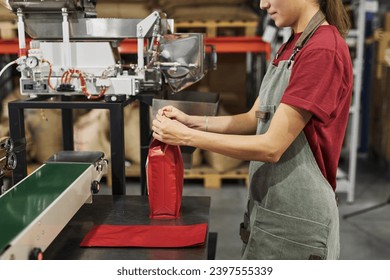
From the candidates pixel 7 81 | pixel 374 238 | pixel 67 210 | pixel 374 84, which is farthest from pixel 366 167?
pixel 67 210

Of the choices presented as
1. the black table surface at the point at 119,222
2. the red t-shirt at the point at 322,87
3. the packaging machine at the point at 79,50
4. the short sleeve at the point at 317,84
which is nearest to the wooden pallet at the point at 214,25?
the packaging machine at the point at 79,50

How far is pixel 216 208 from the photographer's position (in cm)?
399

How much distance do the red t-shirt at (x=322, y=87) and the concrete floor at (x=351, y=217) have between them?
1.83m

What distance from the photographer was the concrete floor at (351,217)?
3268 millimetres

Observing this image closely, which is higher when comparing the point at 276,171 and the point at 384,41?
the point at 384,41

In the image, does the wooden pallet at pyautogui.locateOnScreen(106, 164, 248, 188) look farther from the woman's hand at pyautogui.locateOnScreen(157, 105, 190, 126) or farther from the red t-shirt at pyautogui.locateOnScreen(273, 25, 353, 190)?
the red t-shirt at pyautogui.locateOnScreen(273, 25, 353, 190)

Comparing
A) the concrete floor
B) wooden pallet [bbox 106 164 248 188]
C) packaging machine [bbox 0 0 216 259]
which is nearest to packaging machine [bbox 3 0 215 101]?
packaging machine [bbox 0 0 216 259]

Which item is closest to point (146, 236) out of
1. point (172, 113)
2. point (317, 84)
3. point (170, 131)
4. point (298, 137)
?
point (170, 131)

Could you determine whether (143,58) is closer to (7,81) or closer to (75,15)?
(75,15)

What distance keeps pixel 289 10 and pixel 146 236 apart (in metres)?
0.80

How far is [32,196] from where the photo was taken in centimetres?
140

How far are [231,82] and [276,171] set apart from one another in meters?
3.25

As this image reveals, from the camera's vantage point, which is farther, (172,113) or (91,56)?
(91,56)

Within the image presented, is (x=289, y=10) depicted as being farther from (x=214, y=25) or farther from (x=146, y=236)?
(x=214, y=25)
